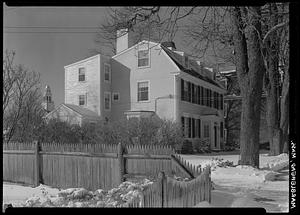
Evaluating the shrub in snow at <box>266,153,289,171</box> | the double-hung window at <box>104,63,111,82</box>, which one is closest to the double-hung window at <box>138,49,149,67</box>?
the double-hung window at <box>104,63,111,82</box>

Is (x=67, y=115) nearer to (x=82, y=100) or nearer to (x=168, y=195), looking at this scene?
(x=82, y=100)

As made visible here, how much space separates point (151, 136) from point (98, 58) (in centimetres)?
134

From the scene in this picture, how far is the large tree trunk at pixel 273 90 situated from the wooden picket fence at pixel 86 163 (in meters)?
3.06

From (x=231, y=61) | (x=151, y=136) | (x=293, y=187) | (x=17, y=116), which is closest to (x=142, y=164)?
(x=151, y=136)

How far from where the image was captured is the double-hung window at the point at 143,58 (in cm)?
532

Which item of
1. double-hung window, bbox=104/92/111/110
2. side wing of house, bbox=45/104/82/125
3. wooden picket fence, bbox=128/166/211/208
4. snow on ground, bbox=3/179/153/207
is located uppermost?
double-hung window, bbox=104/92/111/110

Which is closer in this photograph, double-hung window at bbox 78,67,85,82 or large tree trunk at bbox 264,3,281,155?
double-hung window at bbox 78,67,85,82

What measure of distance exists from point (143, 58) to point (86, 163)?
6.20 ft

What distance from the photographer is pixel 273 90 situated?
10461 mm

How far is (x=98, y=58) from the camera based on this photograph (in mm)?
5098

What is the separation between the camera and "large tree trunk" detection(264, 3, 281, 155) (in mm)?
7879

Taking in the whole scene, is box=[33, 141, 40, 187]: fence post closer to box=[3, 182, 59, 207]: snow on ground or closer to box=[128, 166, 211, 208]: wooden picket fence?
box=[3, 182, 59, 207]: snow on ground

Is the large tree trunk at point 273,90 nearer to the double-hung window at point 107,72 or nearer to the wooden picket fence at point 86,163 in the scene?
the double-hung window at point 107,72

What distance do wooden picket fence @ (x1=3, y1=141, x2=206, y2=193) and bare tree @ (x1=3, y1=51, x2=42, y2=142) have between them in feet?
1.17
